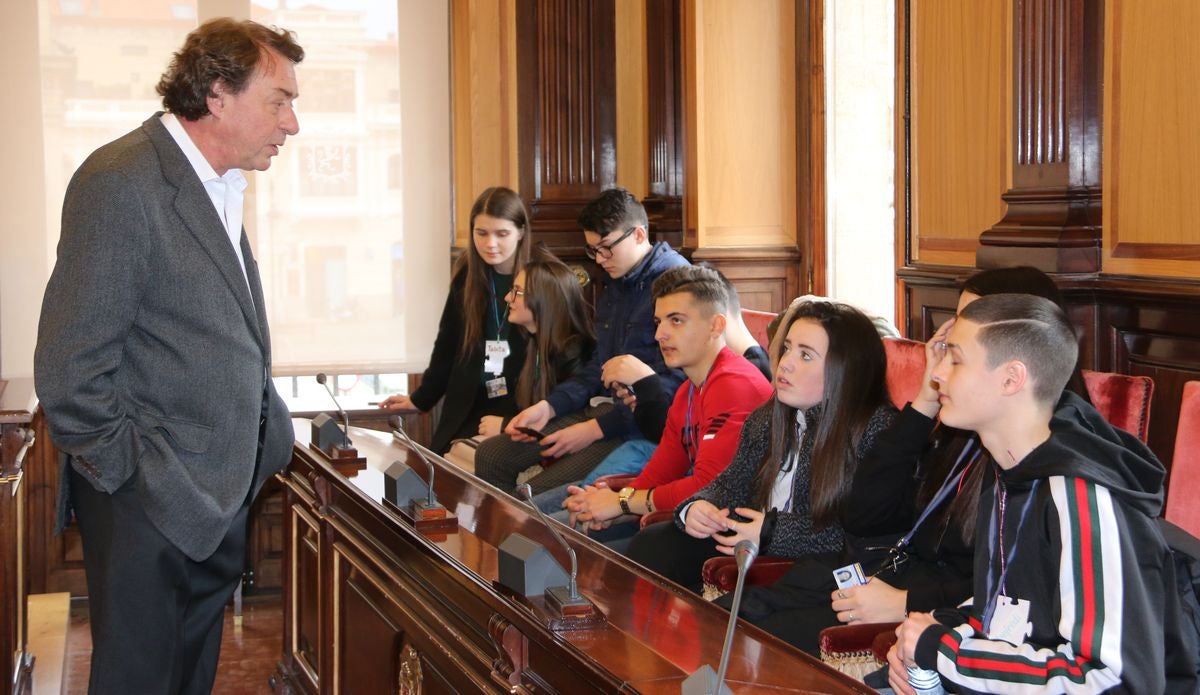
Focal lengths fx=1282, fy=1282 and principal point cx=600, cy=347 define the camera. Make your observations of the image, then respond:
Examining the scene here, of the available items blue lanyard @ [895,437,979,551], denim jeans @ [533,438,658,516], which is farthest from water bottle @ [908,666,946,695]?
denim jeans @ [533,438,658,516]

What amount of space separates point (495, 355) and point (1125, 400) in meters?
2.57

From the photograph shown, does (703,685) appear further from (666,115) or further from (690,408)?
(666,115)

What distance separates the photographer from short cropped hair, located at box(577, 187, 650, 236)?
→ 4102mm

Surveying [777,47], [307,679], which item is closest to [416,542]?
[307,679]

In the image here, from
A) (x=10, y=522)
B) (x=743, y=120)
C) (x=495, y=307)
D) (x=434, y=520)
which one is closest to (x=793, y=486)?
(x=434, y=520)

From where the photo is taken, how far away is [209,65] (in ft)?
7.61

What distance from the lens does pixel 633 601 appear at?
1872 millimetres

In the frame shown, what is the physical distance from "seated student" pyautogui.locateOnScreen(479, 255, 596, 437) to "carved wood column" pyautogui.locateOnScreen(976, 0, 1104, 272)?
171 centimetres

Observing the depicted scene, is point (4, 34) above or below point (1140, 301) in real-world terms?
above

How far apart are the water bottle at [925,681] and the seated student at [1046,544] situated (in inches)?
0.7

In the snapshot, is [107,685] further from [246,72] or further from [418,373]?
[418,373]

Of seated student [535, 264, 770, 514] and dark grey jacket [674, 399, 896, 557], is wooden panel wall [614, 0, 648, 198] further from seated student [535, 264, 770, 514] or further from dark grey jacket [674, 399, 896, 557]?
dark grey jacket [674, 399, 896, 557]

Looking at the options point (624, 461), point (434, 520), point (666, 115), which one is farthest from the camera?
point (666, 115)

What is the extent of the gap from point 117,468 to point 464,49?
4500 mm
